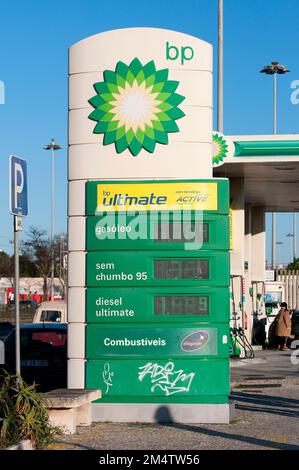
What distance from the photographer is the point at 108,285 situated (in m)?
13.7

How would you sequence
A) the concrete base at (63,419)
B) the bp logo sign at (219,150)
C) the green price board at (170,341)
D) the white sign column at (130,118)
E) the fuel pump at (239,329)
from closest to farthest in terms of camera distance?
the concrete base at (63,419) < the green price board at (170,341) < the white sign column at (130,118) < the bp logo sign at (219,150) < the fuel pump at (239,329)

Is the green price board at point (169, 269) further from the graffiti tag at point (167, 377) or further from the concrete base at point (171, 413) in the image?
the concrete base at point (171, 413)

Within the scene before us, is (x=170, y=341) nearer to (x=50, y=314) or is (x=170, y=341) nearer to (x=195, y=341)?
(x=195, y=341)

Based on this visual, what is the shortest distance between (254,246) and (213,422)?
23.6 m

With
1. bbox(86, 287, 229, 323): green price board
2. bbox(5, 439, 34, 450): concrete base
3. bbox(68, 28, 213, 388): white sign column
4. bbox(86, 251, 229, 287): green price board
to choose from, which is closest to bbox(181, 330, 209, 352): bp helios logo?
bbox(86, 287, 229, 323): green price board

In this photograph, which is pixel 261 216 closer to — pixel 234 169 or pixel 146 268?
pixel 234 169

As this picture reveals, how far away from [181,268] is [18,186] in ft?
9.73

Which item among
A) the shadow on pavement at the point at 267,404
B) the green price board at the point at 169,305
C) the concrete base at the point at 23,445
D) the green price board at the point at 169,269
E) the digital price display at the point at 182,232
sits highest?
the digital price display at the point at 182,232

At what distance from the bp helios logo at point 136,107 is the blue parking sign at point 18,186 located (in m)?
2.27

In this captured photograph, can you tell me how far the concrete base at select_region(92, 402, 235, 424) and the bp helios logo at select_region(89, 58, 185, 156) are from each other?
11.5 feet

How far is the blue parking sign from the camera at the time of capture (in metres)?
11.5

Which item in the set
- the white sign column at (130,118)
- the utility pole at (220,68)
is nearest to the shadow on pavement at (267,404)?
the white sign column at (130,118)

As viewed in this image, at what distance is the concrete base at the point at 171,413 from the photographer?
13.3 metres

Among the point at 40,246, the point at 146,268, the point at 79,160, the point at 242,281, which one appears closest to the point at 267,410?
the point at 146,268
